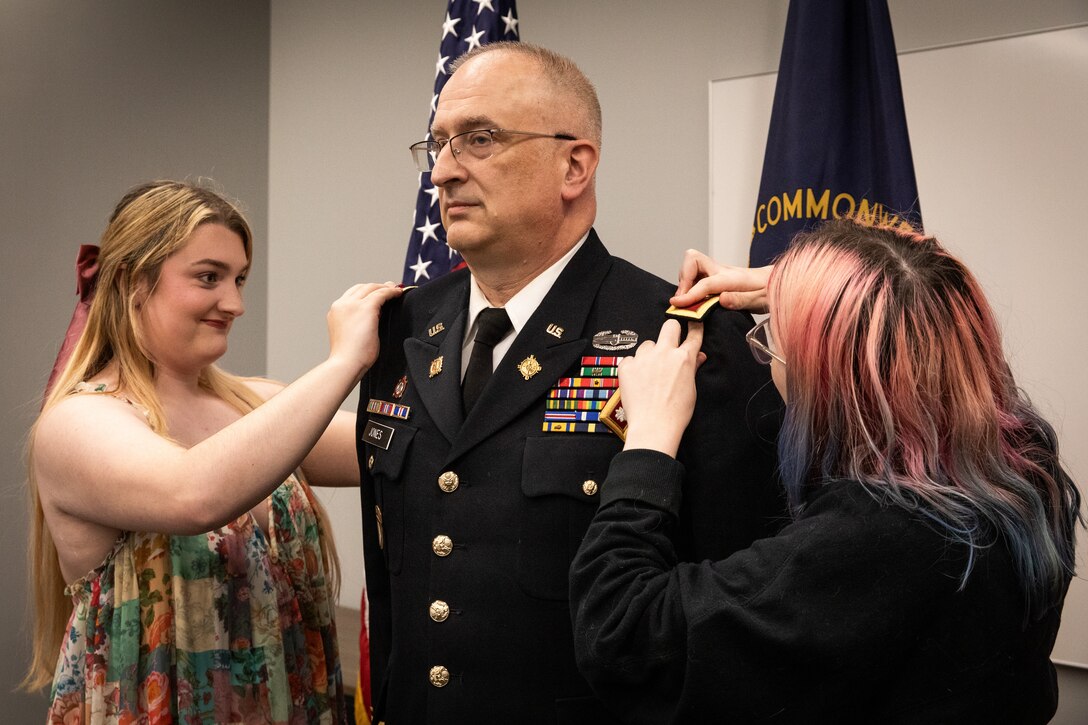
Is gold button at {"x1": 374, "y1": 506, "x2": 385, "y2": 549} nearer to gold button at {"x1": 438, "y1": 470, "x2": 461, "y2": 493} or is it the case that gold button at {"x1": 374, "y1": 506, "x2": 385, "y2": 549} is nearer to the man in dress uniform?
the man in dress uniform

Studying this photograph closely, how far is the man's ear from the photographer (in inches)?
60.4

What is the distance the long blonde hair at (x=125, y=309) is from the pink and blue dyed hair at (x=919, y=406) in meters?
1.21

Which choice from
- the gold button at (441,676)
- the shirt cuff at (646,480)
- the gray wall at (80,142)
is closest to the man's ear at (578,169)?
the shirt cuff at (646,480)

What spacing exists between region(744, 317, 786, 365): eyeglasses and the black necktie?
38cm

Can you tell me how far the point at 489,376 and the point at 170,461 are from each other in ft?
1.86

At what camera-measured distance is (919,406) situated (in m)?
1.12

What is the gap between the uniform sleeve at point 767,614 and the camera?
107cm

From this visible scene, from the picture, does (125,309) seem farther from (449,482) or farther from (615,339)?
(615,339)

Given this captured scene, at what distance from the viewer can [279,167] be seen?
3.96 m

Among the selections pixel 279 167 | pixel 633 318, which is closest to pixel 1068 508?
pixel 633 318

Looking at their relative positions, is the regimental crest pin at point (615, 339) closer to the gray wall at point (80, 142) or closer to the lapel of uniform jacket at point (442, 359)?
the lapel of uniform jacket at point (442, 359)

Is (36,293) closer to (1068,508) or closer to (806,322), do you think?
(806,322)

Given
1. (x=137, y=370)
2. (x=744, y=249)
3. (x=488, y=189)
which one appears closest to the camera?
(x=488, y=189)

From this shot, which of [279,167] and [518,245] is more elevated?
[279,167]
